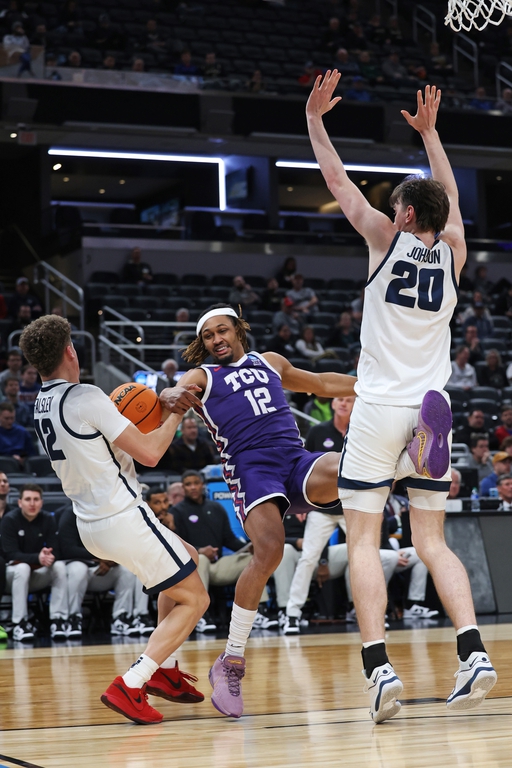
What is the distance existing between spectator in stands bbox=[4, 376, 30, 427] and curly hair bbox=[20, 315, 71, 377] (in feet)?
27.0

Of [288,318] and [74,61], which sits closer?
[288,318]

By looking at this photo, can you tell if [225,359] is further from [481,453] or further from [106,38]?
[106,38]

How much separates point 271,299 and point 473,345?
3.78 meters

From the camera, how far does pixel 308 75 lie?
21656 millimetres

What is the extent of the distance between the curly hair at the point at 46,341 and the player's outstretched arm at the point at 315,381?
3.61 feet

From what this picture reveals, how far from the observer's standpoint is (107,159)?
2406cm

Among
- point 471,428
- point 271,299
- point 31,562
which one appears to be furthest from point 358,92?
point 31,562

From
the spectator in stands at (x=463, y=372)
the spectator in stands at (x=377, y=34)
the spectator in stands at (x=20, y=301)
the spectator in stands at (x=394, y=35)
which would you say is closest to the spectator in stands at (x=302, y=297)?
the spectator in stands at (x=463, y=372)

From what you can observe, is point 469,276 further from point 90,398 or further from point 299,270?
point 90,398

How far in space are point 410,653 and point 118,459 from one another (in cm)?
294

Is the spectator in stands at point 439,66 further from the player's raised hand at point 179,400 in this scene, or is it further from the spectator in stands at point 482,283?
the player's raised hand at point 179,400

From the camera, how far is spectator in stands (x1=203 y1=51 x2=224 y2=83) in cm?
2062

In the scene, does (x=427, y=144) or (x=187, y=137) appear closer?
→ (x=427, y=144)

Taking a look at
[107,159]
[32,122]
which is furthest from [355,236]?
[32,122]
